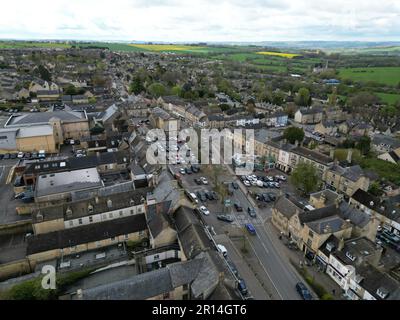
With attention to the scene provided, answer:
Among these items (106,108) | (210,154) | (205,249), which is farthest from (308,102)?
(205,249)

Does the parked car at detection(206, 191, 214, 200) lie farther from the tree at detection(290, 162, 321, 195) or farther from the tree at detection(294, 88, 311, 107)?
the tree at detection(294, 88, 311, 107)

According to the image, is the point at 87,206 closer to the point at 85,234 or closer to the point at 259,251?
the point at 85,234

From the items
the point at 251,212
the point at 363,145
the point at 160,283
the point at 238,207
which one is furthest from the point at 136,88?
the point at 160,283

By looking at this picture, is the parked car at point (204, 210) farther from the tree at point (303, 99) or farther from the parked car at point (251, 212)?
the tree at point (303, 99)

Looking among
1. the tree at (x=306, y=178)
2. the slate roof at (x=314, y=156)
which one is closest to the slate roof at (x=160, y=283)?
the tree at (x=306, y=178)

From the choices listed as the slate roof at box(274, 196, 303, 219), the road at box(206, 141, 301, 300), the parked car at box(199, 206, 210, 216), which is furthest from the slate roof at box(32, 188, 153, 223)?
the slate roof at box(274, 196, 303, 219)

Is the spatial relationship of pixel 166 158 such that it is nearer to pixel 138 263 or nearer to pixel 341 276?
pixel 138 263
